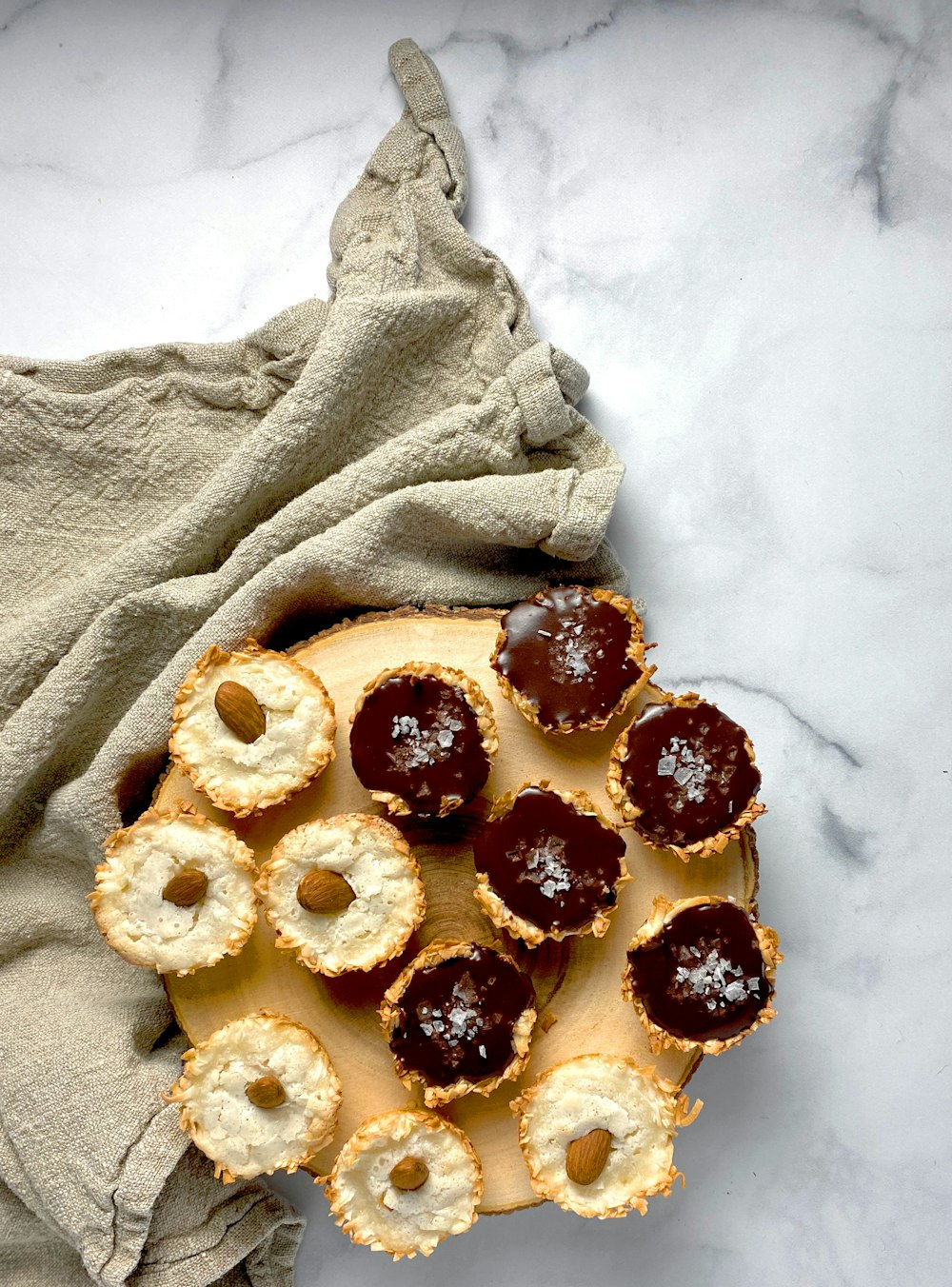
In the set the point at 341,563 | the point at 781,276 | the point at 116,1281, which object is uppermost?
the point at 781,276

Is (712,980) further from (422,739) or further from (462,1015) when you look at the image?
(422,739)

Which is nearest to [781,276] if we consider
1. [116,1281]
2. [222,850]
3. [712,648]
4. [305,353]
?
[712,648]

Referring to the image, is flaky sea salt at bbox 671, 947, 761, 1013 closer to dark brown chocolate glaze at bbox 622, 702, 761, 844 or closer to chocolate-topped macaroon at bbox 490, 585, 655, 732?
dark brown chocolate glaze at bbox 622, 702, 761, 844

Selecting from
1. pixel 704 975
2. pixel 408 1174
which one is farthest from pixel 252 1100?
pixel 704 975

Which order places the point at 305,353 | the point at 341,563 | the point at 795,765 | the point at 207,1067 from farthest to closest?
the point at 795,765 < the point at 305,353 < the point at 341,563 < the point at 207,1067

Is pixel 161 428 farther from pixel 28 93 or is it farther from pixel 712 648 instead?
pixel 712 648

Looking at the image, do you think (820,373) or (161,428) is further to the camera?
(820,373)
